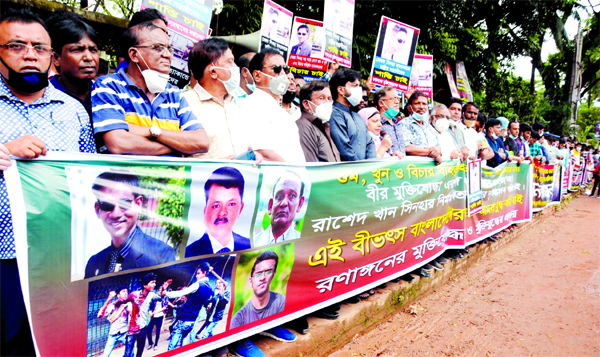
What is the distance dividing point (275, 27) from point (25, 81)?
14.0ft

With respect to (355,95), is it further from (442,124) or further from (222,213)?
(222,213)

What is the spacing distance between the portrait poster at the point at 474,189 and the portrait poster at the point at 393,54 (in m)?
2.19

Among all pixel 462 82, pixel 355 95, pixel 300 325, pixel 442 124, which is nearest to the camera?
pixel 300 325

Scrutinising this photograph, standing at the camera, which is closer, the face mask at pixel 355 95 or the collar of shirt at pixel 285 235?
the collar of shirt at pixel 285 235

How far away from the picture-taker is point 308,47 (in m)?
6.02

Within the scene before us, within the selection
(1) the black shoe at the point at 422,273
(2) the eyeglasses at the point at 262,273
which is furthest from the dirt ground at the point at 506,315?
(2) the eyeglasses at the point at 262,273

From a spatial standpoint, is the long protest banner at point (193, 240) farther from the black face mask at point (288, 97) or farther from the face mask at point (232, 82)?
the black face mask at point (288, 97)

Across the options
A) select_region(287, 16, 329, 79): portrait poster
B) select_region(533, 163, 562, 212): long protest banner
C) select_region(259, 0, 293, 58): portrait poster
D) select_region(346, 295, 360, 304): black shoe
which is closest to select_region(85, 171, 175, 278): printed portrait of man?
select_region(346, 295, 360, 304): black shoe

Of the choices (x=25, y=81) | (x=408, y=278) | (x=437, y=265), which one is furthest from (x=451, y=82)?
(x=25, y=81)

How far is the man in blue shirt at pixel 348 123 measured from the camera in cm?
350

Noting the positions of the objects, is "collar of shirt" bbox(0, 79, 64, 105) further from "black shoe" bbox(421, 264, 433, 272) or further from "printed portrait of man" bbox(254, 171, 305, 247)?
"black shoe" bbox(421, 264, 433, 272)

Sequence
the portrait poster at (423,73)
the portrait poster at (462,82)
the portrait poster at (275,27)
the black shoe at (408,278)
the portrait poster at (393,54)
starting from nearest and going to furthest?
the black shoe at (408,278), the portrait poster at (275,27), the portrait poster at (393,54), the portrait poster at (423,73), the portrait poster at (462,82)

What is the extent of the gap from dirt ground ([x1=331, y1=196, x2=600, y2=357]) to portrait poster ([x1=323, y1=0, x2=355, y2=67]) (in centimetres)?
377

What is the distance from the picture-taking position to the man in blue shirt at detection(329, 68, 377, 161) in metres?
3.50
